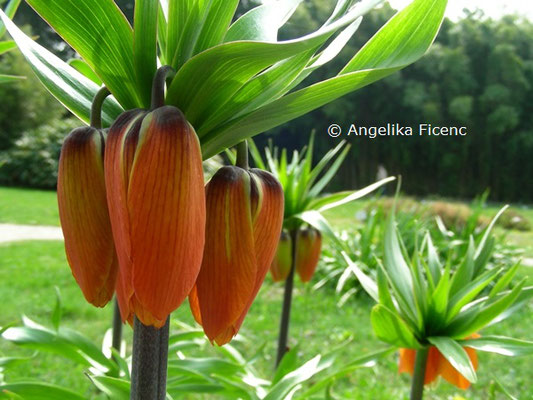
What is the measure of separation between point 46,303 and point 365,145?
489 inches

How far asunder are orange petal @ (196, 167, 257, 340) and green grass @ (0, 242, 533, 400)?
117 centimetres

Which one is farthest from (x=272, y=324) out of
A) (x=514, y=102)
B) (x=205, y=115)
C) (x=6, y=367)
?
(x=514, y=102)

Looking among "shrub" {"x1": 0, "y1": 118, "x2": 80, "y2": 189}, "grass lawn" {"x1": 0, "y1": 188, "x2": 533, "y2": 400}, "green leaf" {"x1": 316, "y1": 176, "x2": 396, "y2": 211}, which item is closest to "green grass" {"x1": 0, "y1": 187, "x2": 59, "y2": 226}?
"shrub" {"x1": 0, "y1": 118, "x2": 80, "y2": 189}

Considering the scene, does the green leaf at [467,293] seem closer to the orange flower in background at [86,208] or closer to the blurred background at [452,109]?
the orange flower in background at [86,208]

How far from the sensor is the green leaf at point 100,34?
1.05 feet

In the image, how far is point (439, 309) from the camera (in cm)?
63

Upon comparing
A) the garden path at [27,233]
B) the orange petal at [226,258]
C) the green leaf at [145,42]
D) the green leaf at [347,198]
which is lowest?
the garden path at [27,233]

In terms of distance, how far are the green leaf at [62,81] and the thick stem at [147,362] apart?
0.51 feet

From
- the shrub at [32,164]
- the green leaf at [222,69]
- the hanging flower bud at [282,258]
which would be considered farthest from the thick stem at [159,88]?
the shrub at [32,164]

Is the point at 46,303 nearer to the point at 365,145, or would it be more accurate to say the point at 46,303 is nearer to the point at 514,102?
the point at 365,145

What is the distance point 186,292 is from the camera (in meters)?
0.31

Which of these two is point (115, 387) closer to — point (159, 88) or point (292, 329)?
point (159, 88)

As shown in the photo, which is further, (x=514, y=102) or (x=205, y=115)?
(x=514, y=102)

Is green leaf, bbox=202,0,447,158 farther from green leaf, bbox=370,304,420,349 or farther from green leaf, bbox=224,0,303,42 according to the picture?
green leaf, bbox=370,304,420,349
